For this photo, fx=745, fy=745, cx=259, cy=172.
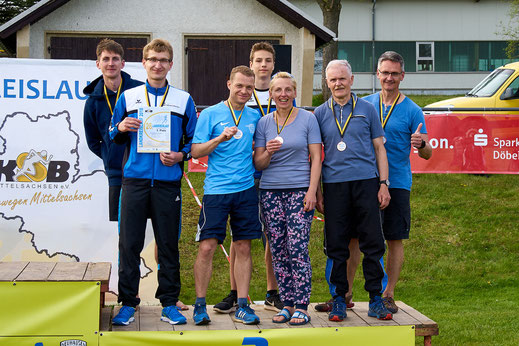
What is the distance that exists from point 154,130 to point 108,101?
770 millimetres

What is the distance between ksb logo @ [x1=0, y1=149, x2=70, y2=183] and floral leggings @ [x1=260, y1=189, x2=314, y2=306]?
280 centimetres

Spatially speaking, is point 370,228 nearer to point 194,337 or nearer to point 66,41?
point 194,337

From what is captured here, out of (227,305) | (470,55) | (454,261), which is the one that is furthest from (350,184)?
(470,55)

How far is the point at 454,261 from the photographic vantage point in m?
9.84

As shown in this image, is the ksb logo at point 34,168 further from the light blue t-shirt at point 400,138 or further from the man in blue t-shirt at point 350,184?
the light blue t-shirt at point 400,138

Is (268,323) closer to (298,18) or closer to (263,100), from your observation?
(263,100)

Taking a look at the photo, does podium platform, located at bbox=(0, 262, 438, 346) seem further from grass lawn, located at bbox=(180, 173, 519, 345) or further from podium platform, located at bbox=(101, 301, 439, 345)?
grass lawn, located at bbox=(180, 173, 519, 345)

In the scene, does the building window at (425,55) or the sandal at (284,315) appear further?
the building window at (425,55)

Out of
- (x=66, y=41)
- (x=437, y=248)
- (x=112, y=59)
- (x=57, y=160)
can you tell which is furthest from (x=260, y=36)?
(x=112, y=59)

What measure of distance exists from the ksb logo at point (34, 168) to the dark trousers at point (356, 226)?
3108 mm

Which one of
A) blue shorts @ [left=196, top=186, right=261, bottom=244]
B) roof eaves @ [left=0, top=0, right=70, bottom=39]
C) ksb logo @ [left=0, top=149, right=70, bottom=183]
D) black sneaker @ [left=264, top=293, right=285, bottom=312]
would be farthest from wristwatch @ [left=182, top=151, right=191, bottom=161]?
roof eaves @ [left=0, top=0, right=70, bottom=39]

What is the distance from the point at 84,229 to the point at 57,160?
2.43ft

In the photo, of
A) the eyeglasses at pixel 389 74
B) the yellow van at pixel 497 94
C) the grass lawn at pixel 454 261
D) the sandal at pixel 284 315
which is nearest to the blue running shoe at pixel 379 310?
the sandal at pixel 284 315

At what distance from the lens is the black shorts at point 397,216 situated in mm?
5719
